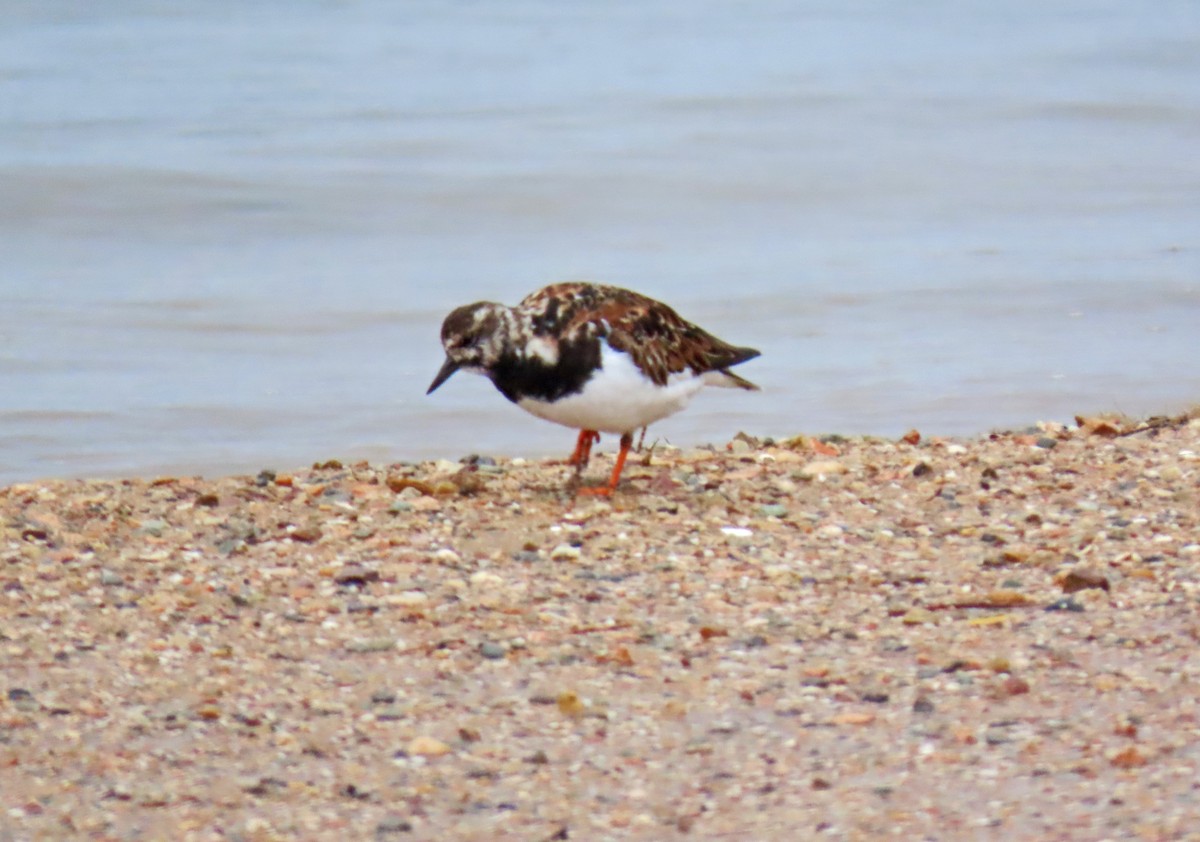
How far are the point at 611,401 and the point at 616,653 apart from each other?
130 centimetres

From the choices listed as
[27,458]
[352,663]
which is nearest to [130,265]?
[27,458]

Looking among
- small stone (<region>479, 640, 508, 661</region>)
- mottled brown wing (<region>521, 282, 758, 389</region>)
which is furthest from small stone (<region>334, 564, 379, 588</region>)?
mottled brown wing (<region>521, 282, 758, 389</region>)

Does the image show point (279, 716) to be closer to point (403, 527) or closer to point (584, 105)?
point (403, 527)

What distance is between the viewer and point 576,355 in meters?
5.49

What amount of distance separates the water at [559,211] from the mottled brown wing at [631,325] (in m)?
2.10

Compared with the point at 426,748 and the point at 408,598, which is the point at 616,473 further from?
the point at 426,748

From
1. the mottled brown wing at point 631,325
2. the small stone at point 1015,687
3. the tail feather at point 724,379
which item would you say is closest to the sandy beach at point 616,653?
the small stone at point 1015,687

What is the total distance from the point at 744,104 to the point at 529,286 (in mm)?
7622

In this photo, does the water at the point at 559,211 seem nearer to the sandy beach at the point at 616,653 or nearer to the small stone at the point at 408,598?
the sandy beach at the point at 616,653

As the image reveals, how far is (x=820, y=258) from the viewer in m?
12.1

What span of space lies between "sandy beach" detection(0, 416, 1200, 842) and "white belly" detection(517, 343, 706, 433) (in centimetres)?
31

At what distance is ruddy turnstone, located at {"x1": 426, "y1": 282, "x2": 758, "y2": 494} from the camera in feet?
18.0

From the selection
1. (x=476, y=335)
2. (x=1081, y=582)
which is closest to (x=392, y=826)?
(x=1081, y=582)

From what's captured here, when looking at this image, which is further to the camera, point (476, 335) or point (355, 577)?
point (476, 335)
